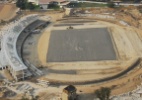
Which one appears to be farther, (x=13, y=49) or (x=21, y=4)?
(x=21, y=4)

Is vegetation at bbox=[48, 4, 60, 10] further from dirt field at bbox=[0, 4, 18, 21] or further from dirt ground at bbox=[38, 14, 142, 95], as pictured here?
dirt ground at bbox=[38, 14, 142, 95]

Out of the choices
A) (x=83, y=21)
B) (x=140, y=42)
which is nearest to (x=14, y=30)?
(x=83, y=21)

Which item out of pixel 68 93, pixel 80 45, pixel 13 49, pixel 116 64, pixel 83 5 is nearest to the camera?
pixel 68 93

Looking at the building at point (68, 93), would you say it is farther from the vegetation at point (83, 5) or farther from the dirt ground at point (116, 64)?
the vegetation at point (83, 5)

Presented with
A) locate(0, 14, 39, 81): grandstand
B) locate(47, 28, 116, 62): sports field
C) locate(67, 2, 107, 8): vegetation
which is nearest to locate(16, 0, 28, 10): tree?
locate(0, 14, 39, 81): grandstand

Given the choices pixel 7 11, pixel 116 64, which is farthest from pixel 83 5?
pixel 116 64

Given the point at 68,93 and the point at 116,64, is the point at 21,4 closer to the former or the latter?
the point at 116,64

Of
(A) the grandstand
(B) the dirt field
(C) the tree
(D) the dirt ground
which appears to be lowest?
(D) the dirt ground

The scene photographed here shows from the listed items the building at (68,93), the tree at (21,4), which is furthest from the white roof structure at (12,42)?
the building at (68,93)
